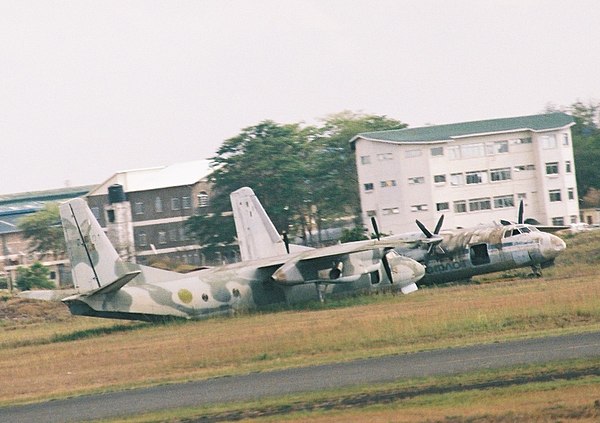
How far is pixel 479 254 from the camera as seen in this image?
52469 millimetres

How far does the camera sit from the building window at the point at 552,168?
350 feet

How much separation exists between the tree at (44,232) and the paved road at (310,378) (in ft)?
359

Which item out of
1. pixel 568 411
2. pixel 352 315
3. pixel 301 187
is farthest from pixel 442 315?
pixel 301 187

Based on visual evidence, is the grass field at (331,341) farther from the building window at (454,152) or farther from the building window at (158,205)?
the building window at (158,205)

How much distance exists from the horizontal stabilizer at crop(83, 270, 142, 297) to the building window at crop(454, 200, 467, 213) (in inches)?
2571

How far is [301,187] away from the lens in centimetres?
11444

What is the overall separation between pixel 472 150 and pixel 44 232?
191ft

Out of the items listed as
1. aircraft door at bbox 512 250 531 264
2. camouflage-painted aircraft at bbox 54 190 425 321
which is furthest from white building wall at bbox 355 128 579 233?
camouflage-painted aircraft at bbox 54 190 425 321

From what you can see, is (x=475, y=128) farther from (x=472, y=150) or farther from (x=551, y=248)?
(x=551, y=248)

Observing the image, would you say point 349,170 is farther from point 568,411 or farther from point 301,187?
point 568,411

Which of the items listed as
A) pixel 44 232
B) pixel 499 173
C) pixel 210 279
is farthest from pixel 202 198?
pixel 210 279

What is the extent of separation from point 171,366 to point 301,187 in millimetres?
80004

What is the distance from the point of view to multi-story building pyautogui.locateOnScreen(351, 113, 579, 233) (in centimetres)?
10544

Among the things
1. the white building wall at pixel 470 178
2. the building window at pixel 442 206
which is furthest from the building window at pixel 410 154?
the building window at pixel 442 206
